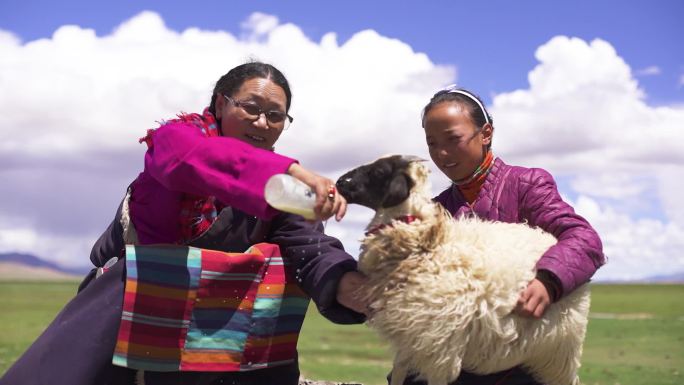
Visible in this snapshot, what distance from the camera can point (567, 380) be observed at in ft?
12.9

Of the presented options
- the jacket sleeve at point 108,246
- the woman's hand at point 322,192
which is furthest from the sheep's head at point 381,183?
the jacket sleeve at point 108,246

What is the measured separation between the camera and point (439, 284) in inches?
138

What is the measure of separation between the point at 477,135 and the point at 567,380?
57.9 inches

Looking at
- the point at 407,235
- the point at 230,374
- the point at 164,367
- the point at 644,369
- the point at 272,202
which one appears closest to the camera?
the point at 272,202

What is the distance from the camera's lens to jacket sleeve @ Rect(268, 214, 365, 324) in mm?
3875

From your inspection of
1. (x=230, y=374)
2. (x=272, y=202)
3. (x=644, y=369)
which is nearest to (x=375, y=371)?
(x=644, y=369)

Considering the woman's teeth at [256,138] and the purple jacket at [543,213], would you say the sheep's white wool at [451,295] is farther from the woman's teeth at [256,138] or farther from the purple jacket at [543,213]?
the woman's teeth at [256,138]

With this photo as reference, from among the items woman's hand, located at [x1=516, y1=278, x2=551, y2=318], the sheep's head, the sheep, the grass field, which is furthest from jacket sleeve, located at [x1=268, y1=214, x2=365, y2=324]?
the grass field

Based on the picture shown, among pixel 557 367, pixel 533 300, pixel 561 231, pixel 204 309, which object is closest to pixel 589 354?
pixel 557 367

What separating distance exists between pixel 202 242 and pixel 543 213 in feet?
6.28

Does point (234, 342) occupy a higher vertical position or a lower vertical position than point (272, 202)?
lower

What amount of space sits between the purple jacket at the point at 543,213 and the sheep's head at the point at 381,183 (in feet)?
2.25

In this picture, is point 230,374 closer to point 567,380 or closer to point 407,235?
point 407,235

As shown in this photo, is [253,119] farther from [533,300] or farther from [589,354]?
[589,354]
